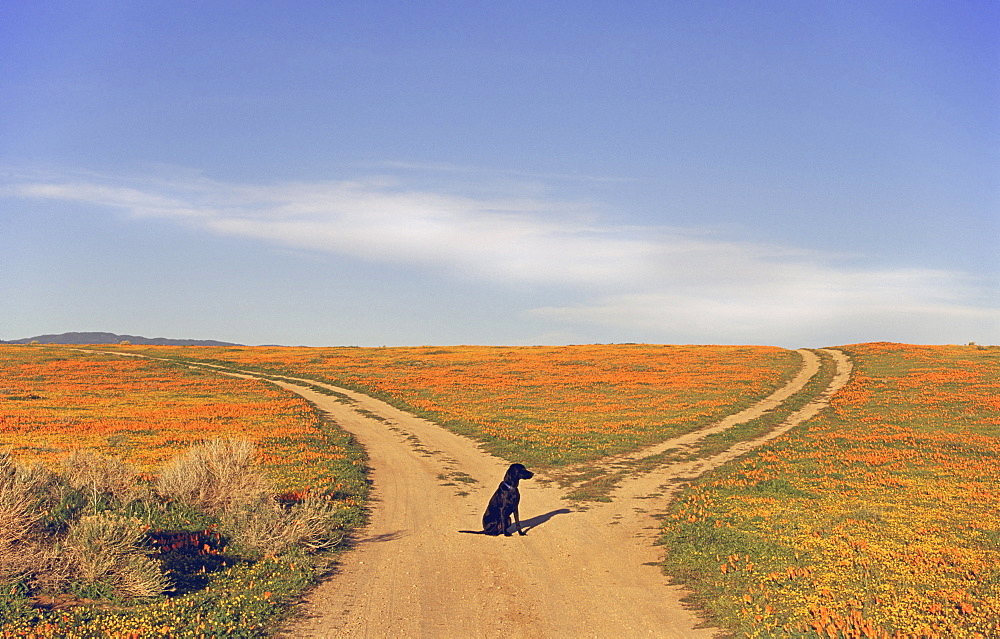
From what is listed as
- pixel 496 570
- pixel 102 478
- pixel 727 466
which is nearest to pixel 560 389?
pixel 727 466

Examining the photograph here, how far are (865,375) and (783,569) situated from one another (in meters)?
52.4

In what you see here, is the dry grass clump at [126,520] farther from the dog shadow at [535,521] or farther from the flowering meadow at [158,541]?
the dog shadow at [535,521]

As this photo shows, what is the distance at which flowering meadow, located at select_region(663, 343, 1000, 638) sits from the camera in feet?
34.1

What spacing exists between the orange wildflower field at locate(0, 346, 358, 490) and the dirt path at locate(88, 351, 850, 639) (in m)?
4.90

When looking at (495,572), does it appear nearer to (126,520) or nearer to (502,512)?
(502,512)

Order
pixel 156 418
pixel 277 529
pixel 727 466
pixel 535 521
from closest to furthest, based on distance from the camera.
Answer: pixel 277 529 → pixel 535 521 → pixel 727 466 → pixel 156 418

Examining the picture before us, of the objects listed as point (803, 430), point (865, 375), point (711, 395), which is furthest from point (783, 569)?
point (865, 375)

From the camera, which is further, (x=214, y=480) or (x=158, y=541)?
(x=214, y=480)

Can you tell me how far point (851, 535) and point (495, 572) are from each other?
316 inches

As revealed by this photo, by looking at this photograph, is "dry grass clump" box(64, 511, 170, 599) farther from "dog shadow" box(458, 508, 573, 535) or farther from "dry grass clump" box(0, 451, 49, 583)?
"dog shadow" box(458, 508, 573, 535)

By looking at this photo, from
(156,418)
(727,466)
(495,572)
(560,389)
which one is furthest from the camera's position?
(560,389)

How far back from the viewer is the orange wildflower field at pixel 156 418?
84.1 feet

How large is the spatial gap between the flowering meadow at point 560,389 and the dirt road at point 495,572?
655cm

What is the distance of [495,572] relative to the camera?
13070mm
